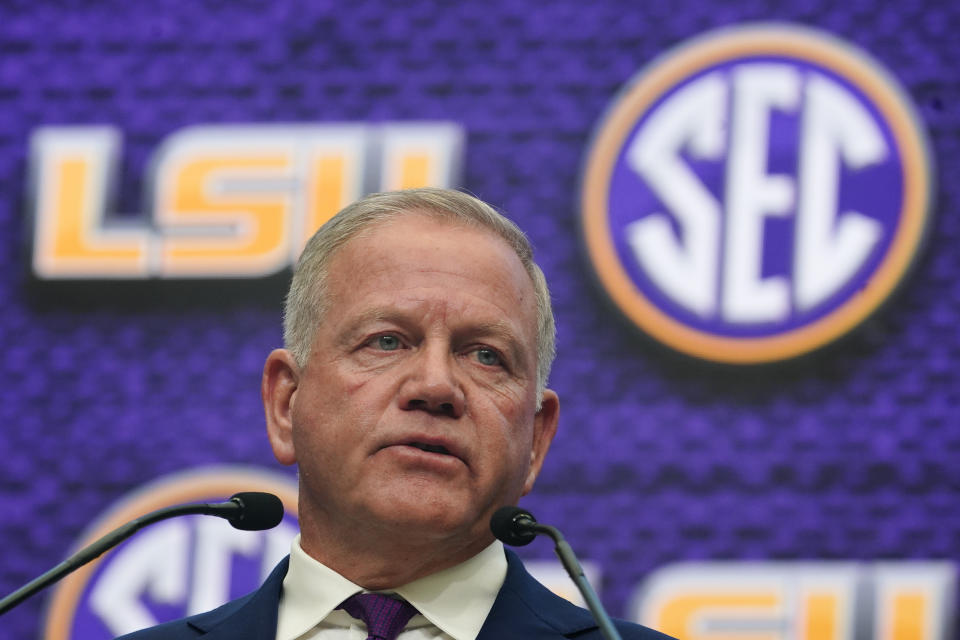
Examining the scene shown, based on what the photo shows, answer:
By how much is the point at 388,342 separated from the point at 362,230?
186 mm

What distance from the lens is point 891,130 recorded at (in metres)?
3.53

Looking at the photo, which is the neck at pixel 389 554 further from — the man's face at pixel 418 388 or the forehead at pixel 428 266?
the forehead at pixel 428 266

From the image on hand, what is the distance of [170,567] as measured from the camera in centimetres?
365

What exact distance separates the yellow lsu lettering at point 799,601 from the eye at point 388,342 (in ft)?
5.48

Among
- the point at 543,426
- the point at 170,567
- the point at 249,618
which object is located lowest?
the point at 170,567

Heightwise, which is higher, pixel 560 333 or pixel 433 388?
pixel 433 388

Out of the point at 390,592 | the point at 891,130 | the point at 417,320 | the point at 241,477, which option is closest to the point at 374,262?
the point at 417,320

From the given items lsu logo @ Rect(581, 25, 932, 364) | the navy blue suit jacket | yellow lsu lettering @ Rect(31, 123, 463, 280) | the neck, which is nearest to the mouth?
the neck

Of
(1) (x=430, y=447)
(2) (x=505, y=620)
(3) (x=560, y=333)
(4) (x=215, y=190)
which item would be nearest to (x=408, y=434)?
(1) (x=430, y=447)

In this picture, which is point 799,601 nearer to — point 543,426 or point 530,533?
point 543,426

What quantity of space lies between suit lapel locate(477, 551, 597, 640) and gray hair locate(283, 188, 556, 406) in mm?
270

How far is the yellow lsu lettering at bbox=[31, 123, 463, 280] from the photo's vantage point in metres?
3.72

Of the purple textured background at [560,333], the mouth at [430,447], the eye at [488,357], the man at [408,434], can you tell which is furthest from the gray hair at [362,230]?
the purple textured background at [560,333]

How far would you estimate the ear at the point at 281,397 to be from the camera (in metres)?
2.00
